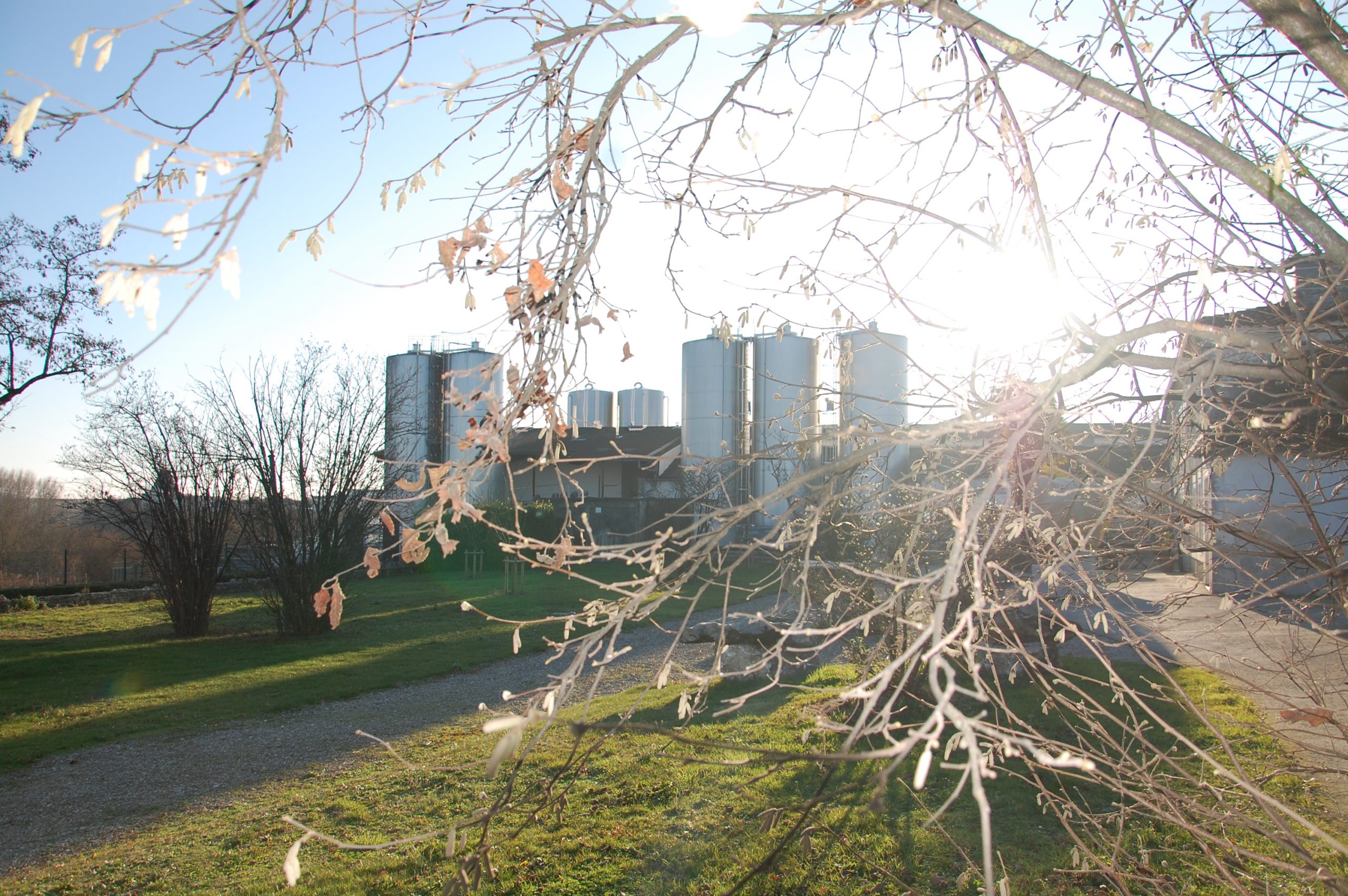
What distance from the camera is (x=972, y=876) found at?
12.4ft

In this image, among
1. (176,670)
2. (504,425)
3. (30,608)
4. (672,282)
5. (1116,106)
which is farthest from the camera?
(30,608)

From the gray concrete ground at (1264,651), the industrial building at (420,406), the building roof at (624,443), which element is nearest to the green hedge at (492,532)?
the industrial building at (420,406)

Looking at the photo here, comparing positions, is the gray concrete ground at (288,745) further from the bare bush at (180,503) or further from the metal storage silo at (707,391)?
the metal storage silo at (707,391)

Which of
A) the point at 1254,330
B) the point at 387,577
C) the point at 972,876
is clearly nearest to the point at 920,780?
the point at 1254,330

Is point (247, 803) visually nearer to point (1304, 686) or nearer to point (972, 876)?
point (972, 876)

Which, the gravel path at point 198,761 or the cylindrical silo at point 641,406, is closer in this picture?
the gravel path at point 198,761

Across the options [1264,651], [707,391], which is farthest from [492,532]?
[1264,651]

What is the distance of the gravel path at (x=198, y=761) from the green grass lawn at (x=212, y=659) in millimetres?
447

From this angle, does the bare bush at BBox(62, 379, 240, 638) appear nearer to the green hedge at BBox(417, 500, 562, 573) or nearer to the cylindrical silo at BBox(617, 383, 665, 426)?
the green hedge at BBox(417, 500, 562, 573)

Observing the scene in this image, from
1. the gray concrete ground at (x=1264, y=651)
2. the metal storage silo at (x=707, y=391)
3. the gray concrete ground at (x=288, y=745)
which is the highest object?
the metal storage silo at (x=707, y=391)

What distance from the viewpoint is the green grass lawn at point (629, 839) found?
4.21 meters

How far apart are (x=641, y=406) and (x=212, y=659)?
1145 inches

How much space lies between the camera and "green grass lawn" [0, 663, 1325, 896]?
4.21m

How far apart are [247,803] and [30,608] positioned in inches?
564
